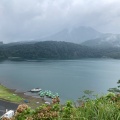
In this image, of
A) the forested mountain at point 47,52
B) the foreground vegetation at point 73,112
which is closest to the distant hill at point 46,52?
the forested mountain at point 47,52

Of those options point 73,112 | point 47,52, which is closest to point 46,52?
point 47,52

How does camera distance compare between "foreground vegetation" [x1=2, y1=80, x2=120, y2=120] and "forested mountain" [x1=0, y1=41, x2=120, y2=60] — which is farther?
"forested mountain" [x1=0, y1=41, x2=120, y2=60]

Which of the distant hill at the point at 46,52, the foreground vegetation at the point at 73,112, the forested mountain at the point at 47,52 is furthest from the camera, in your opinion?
the distant hill at the point at 46,52

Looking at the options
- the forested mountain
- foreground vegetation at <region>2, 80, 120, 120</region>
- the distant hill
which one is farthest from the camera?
the distant hill

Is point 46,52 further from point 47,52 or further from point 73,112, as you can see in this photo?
point 73,112

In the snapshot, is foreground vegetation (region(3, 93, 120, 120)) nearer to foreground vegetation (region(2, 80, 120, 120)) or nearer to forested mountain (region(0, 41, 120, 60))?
foreground vegetation (region(2, 80, 120, 120))

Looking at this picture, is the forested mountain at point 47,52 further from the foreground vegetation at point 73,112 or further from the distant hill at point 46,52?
the foreground vegetation at point 73,112

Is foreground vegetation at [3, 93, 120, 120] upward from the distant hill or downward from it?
downward

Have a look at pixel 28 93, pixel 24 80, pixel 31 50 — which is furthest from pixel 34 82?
pixel 31 50

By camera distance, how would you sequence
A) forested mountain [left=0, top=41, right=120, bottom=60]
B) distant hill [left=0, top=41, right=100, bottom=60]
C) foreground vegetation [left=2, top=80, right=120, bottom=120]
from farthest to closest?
distant hill [left=0, top=41, right=100, bottom=60], forested mountain [left=0, top=41, right=120, bottom=60], foreground vegetation [left=2, top=80, right=120, bottom=120]

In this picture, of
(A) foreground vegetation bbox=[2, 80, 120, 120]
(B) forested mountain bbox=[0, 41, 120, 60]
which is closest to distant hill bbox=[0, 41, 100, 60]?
(B) forested mountain bbox=[0, 41, 120, 60]

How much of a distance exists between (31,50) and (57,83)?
9089 cm

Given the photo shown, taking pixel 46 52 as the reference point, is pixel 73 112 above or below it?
below

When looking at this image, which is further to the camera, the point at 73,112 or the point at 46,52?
the point at 46,52
